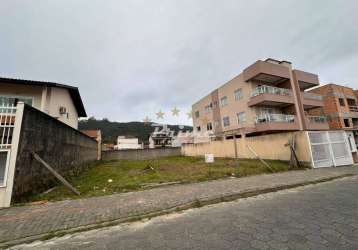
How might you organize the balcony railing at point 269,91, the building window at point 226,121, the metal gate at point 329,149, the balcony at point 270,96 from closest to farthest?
the metal gate at point 329,149, the balcony at point 270,96, the balcony railing at point 269,91, the building window at point 226,121

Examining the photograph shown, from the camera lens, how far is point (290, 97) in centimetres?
2255

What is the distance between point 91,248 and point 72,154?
9.45 metres

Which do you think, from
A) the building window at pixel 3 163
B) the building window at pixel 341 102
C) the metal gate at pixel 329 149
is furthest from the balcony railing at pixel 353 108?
the building window at pixel 3 163

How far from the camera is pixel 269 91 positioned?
21.2 metres

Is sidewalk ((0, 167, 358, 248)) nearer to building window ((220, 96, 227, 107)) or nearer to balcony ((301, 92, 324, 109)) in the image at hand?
balcony ((301, 92, 324, 109))

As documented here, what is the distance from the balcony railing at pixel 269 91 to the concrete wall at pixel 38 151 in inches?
789

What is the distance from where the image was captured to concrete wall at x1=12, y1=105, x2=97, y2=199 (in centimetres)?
591

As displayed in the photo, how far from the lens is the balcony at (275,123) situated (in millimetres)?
20234

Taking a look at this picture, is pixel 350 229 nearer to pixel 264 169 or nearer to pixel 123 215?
pixel 123 215

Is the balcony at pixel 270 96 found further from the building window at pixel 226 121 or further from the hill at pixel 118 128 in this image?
the hill at pixel 118 128

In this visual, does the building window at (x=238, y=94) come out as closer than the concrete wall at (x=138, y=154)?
Yes

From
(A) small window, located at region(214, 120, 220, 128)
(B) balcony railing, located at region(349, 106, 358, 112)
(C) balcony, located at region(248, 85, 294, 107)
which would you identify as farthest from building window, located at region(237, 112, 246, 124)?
(B) balcony railing, located at region(349, 106, 358, 112)

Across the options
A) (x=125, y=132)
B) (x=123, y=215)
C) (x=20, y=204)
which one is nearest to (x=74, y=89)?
(x=20, y=204)

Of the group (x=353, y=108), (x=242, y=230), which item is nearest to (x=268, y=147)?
(x=242, y=230)
